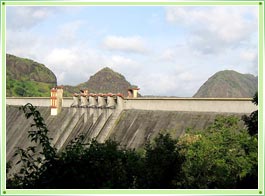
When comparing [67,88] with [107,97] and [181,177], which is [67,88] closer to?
[107,97]

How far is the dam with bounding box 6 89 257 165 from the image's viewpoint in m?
18.6

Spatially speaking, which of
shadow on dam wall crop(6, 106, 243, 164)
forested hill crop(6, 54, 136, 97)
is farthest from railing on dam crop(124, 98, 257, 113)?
forested hill crop(6, 54, 136, 97)

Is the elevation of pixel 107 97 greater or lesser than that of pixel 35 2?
greater

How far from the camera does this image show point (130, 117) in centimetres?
2217

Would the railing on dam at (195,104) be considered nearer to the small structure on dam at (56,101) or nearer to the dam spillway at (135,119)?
the dam spillway at (135,119)

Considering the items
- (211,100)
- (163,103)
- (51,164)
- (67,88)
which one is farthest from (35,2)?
(67,88)

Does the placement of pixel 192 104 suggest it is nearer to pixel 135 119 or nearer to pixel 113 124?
pixel 135 119

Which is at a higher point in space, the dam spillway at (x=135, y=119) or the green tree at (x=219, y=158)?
the dam spillway at (x=135, y=119)

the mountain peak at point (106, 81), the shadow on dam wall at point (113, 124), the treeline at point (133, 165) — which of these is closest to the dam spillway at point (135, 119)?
the shadow on dam wall at point (113, 124)

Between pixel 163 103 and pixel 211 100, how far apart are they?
9.75 ft

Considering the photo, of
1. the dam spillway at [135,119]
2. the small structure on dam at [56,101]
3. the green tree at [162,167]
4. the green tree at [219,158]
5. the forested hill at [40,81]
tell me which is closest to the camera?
the green tree at [162,167]

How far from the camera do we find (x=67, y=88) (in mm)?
73375

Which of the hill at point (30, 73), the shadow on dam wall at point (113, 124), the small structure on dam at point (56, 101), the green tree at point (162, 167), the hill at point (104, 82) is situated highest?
the hill at point (30, 73)

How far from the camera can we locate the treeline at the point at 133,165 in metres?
4.83
